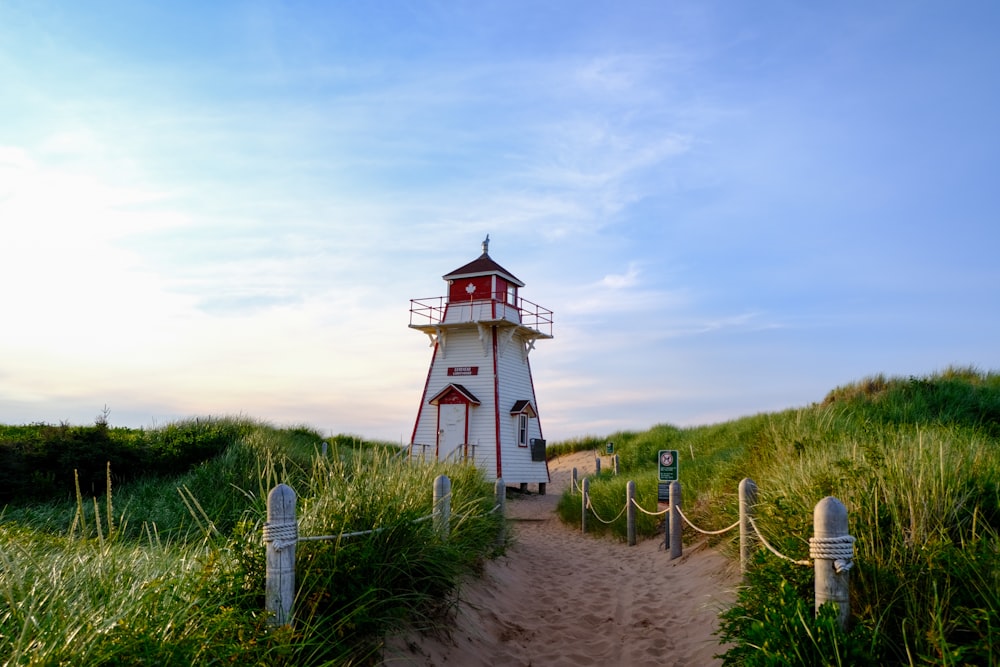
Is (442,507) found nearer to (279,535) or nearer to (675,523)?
(279,535)

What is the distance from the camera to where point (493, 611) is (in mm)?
7438

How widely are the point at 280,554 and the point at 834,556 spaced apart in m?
3.65

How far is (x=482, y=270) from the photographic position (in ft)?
86.0

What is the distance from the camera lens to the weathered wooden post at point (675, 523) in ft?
34.0

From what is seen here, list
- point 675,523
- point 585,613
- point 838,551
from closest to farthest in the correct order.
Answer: point 838,551 → point 585,613 → point 675,523

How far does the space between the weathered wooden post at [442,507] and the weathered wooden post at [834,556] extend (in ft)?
10.9

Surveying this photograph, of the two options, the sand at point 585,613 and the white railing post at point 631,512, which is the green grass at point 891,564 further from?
the white railing post at point 631,512

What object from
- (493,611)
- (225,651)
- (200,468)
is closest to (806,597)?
(493,611)

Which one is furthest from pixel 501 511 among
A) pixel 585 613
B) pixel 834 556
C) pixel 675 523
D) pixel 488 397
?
pixel 488 397

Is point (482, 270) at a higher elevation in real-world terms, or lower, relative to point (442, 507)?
higher

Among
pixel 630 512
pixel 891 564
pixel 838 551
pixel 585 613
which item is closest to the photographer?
pixel 838 551

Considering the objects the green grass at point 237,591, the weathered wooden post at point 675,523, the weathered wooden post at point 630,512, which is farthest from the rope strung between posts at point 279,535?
the weathered wooden post at point 630,512

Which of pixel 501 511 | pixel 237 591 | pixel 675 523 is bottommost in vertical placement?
pixel 675 523

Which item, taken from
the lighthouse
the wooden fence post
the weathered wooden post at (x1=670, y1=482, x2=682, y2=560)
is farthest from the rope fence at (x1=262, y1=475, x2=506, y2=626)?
the lighthouse
